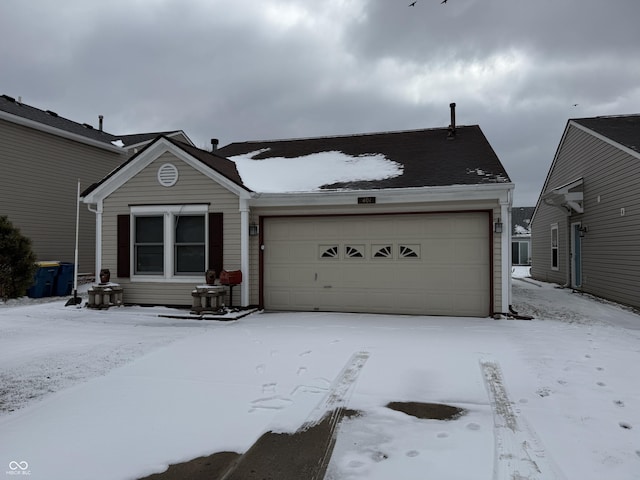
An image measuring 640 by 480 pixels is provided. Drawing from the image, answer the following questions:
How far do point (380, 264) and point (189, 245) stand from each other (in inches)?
167

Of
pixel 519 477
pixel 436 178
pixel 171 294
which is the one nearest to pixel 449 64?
pixel 436 178

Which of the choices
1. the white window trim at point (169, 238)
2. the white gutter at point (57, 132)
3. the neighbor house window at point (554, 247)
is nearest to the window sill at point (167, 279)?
the white window trim at point (169, 238)

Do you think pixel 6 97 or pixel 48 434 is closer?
pixel 48 434

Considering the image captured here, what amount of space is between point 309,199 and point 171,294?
373 centimetres

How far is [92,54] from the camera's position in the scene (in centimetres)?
1462

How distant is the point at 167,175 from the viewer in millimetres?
9320

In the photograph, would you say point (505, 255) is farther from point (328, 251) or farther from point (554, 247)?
point (554, 247)

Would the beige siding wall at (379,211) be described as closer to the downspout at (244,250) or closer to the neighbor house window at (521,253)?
the downspout at (244,250)

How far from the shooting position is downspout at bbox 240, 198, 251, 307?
8938 mm

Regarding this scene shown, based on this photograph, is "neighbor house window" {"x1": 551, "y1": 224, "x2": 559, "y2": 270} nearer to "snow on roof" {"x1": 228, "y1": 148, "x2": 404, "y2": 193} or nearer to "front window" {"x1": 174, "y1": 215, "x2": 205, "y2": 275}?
Result: "snow on roof" {"x1": 228, "y1": 148, "x2": 404, "y2": 193}

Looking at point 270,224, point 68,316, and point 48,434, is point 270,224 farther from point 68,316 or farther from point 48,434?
point 48,434

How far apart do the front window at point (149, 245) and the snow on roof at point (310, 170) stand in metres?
2.28

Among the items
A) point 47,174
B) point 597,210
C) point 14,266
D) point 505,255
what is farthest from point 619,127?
point 47,174

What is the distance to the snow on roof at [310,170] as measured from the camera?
Answer: 30.4 feet
